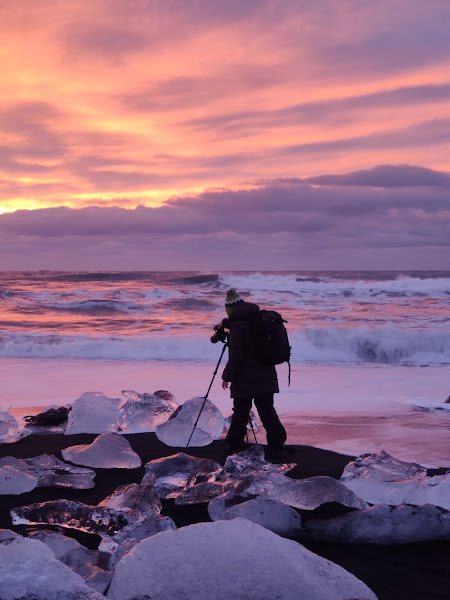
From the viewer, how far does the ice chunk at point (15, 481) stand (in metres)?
A: 5.16

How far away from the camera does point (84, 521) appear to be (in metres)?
4.36

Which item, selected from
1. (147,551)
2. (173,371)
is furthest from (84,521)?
(173,371)

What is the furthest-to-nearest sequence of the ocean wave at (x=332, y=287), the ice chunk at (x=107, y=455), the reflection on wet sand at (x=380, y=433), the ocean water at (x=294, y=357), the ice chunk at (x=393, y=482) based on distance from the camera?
the ocean wave at (x=332, y=287), the ocean water at (x=294, y=357), the reflection on wet sand at (x=380, y=433), the ice chunk at (x=107, y=455), the ice chunk at (x=393, y=482)

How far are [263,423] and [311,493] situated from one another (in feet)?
6.64

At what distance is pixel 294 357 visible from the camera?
18438 millimetres

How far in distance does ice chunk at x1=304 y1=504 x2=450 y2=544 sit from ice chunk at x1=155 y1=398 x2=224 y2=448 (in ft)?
10.1

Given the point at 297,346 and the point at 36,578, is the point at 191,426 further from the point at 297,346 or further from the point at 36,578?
the point at 297,346

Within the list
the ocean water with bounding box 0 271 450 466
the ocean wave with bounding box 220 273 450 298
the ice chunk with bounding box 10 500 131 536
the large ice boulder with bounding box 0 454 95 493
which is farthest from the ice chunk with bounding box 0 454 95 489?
the ocean wave with bounding box 220 273 450 298

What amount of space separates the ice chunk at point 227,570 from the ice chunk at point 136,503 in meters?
1.03

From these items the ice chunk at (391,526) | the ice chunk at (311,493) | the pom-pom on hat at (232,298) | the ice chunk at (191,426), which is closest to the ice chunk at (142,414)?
the ice chunk at (191,426)

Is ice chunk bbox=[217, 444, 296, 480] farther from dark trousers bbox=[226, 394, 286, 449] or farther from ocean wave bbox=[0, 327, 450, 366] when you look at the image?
ocean wave bbox=[0, 327, 450, 366]

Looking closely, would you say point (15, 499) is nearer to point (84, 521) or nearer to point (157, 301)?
point (84, 521)

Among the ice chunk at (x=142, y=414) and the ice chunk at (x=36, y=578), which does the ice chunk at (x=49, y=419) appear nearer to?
the ice chunk at (x=142, y=414)

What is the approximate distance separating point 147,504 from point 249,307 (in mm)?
2511
